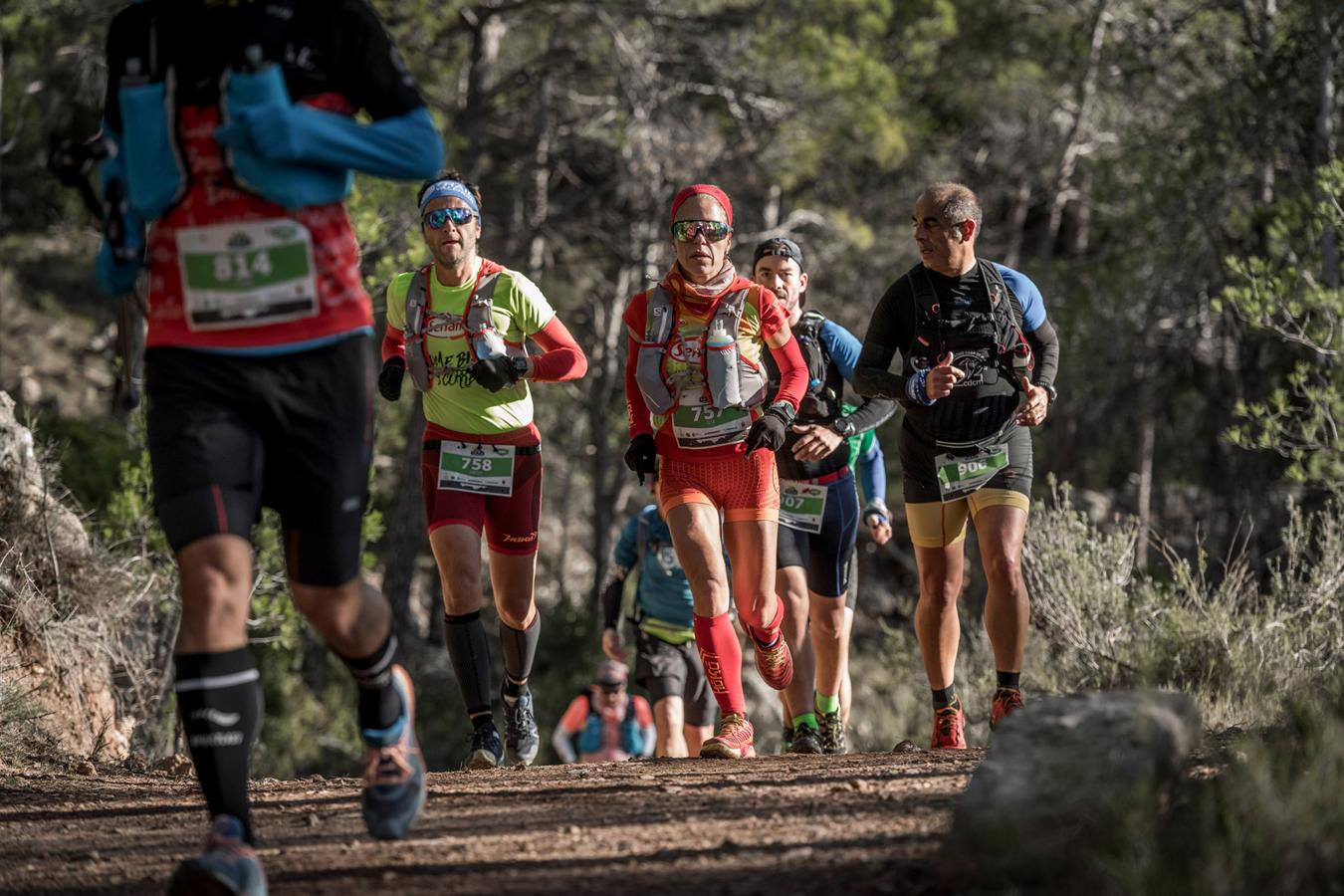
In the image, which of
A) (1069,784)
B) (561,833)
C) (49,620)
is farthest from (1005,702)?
(49,620)

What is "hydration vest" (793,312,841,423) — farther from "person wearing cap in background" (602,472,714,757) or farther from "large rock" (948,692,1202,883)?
"large rock" (948,692,1202,883)

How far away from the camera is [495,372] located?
6.66 meters

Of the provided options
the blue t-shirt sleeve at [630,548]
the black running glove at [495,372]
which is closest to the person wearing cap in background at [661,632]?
the blue t-shirt sleeve at [630,548]

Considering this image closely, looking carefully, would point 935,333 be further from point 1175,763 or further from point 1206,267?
point 1206,267

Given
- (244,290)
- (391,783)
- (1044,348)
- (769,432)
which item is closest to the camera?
(244,290)

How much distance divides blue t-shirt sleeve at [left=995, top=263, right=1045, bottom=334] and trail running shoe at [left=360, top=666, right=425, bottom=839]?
3727 mm

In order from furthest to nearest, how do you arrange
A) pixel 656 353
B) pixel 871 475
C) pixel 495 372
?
pixel 871 475
pixel 656 353
pixel 495 372

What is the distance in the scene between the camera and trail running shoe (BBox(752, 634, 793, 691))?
695cm

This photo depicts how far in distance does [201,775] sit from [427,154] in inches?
65.9

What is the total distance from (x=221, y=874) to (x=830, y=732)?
468cm

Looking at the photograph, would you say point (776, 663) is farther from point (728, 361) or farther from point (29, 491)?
point (29, 491)

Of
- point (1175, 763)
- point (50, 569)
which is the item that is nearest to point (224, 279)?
point (1175, 763)

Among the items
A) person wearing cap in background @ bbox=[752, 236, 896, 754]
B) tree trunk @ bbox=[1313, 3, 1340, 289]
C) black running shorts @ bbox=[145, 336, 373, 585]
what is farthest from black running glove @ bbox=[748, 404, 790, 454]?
tree trunk @ bbox=[1313, 3, 1340, 289]

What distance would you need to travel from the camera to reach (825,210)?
28.1 metres
